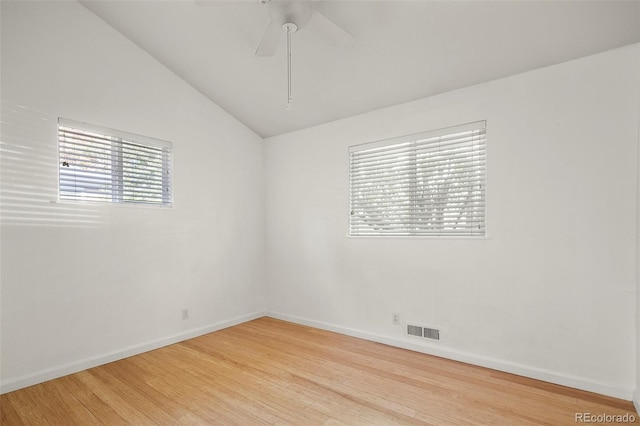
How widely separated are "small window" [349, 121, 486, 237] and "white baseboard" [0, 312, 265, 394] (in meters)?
2.08

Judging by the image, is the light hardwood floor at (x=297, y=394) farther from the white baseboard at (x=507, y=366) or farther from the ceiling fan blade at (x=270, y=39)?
the ceiling fan blade at (x=270, y=39)

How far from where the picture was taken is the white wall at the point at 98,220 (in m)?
2.58

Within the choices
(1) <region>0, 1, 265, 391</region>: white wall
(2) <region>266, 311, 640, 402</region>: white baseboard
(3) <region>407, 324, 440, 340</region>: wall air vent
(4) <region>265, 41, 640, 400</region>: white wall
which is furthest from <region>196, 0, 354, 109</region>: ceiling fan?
(2) <region>266, 311, 640, 402</region>: white baseboard

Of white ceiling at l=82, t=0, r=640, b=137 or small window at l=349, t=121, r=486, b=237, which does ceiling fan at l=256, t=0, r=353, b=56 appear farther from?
small window at l=349, t=121, r=486, b=237

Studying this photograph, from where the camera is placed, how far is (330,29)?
88.7 inches

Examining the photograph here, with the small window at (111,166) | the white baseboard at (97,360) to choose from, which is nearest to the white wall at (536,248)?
the white baseboard at (97,360)

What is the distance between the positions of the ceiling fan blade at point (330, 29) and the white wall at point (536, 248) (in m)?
1.27

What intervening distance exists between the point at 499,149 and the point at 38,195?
3.80 metres

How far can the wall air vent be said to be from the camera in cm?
315

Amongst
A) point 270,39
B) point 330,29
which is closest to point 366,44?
point 330,29

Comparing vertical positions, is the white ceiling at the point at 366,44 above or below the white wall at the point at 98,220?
above

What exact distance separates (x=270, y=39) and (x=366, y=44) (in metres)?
0.92

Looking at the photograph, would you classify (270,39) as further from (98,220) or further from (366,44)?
(98,220)

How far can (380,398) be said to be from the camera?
2373mm
